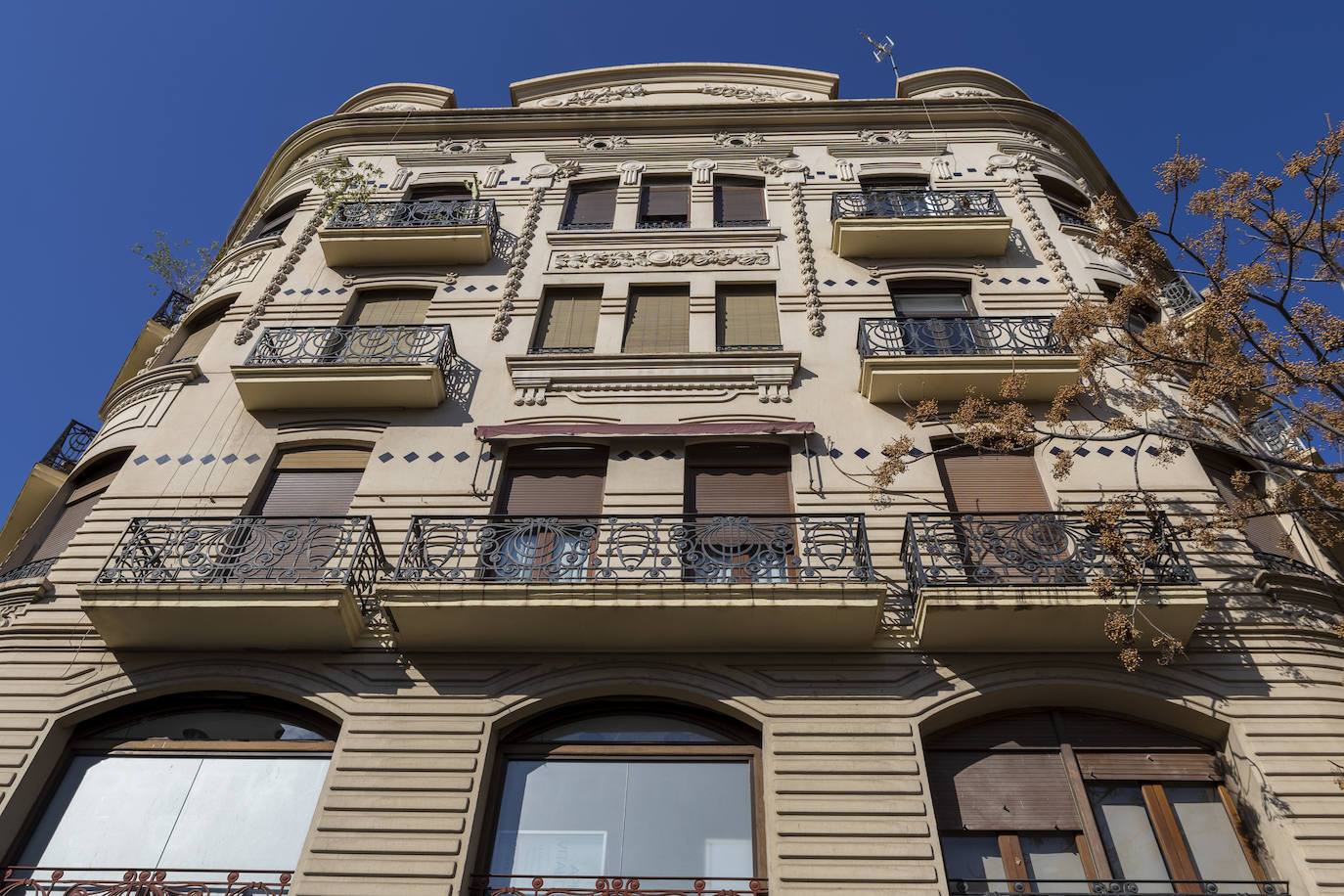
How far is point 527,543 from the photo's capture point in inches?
391

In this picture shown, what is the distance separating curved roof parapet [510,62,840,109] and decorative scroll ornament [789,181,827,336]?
4.08m

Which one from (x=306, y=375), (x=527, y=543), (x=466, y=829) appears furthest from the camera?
(x=306, y=375)

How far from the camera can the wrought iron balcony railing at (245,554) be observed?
952cm

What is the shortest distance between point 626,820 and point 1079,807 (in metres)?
4.15

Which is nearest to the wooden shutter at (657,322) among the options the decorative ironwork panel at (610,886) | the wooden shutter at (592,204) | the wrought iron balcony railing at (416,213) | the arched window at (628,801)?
the wooden shutter at (592,204)

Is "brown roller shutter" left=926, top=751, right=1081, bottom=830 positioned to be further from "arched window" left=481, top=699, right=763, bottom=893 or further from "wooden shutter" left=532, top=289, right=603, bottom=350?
"wooden shutter" left=532, top=289, right=603, bottom=350

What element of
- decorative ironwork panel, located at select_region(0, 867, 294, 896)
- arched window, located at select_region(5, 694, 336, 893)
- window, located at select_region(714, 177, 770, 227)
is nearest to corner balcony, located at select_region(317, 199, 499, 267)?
window, located at select_region(714, 177, 770, 227)

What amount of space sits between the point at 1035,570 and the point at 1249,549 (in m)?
2.85

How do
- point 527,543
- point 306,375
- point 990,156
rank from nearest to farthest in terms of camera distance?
point 527,543 < point 306,375 < point 990,156

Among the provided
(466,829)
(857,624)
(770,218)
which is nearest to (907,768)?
(857,624)

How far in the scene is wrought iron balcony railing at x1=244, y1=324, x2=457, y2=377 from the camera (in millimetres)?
12586

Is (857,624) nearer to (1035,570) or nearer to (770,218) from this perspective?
(1035,570)

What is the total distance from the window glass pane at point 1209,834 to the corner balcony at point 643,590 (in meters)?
3.20

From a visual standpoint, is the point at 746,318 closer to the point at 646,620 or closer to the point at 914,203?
the point at 914,203
